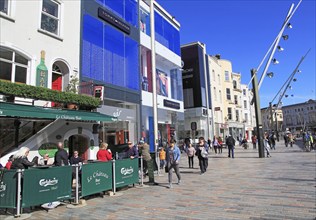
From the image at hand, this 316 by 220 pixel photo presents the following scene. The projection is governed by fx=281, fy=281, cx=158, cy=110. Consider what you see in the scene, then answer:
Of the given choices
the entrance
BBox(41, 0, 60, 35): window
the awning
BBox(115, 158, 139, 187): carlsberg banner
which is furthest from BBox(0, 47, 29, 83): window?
BBox(115, 158, 139, 187): carlsberg banner

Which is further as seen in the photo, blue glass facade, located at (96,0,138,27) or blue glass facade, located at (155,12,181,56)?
blue glass facade, located at (155,12,181,56)

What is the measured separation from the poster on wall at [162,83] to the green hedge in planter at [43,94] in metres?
13.9

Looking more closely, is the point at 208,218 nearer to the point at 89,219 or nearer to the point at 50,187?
the point at 89,219

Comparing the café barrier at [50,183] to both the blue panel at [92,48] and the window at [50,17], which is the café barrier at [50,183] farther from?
the window at [50,17]

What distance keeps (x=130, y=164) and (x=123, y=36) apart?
1286 cm

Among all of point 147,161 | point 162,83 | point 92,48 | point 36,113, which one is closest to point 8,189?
point 36,113

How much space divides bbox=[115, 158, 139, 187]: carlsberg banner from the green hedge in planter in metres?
4.60

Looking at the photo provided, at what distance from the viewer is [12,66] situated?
12.6m

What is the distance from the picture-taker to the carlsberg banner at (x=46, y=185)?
A: 662 centimetres

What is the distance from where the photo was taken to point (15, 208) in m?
6.49

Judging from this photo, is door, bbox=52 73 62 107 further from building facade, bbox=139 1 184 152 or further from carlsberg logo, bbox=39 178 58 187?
carlsberg logo, bbox=39 178 58 187

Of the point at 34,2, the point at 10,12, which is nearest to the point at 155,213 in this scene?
the point at 10,12

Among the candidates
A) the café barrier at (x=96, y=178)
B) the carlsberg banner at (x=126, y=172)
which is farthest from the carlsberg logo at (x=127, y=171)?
the café barrier at (x=96, y=178)

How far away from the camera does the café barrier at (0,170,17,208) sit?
21.4 ft
